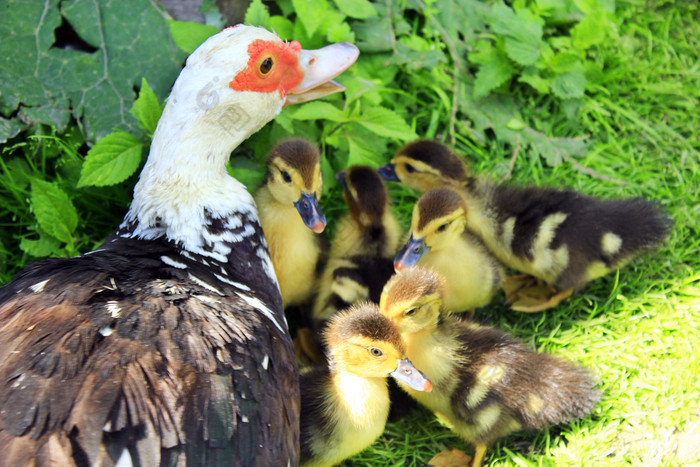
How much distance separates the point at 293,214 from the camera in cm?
304

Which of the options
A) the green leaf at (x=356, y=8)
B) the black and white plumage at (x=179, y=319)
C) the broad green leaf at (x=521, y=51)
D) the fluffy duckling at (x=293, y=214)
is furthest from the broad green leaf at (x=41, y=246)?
the broad green leaf at (x=521, y=51)

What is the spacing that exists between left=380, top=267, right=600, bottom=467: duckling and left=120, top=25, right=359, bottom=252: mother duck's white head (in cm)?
78

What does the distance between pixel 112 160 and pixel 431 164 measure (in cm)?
148

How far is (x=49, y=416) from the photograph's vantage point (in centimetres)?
173

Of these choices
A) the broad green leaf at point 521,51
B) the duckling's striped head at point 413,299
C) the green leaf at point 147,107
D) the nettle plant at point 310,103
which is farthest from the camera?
the broad green leaf at point 521,51

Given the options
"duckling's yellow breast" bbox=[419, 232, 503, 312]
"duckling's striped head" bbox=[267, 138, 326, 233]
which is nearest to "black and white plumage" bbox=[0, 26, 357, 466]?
"duckling's striped head" bbox=[267, 138, 326, 233]

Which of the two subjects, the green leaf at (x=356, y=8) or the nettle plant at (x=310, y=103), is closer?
the nettle plant at (x=310, y=103)

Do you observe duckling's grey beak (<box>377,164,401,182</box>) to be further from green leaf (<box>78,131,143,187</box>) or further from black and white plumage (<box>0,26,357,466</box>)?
green leaf (<box>78,131,143,187</box>)

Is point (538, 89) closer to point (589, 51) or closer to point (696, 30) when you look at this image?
point (589, 51)

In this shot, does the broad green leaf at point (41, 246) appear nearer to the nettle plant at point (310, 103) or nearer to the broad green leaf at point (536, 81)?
the nettle plant at point (310, 103)

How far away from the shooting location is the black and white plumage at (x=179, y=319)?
176 cm

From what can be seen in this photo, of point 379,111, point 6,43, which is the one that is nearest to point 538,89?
point 379,111

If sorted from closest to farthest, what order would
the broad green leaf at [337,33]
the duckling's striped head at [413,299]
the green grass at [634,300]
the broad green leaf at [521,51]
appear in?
the duckling's striped head at [413,299], the green grass at [634,300], the broad green leaf at [337,33], the broad green leaf at [521,51]

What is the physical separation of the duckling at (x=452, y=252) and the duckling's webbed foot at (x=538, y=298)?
7.9 inches
